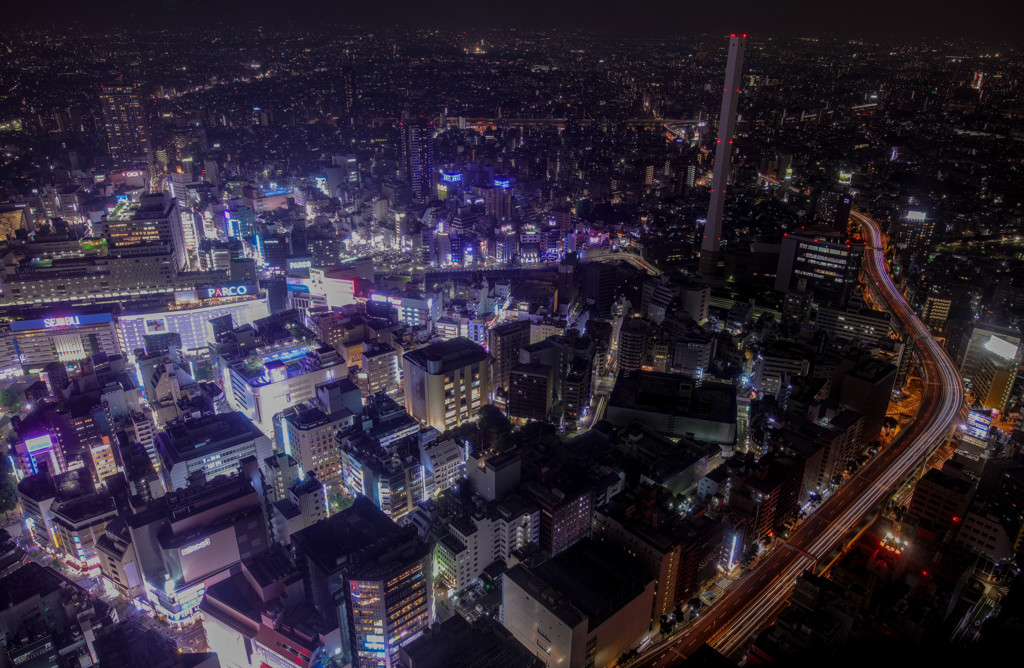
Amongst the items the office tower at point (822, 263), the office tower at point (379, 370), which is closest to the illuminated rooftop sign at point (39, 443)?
the office tower at point (379, 370)

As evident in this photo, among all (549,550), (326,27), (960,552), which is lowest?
(549,550)

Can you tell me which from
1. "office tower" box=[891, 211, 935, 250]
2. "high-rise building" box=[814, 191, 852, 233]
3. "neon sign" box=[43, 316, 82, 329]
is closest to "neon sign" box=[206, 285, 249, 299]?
"neon sign" box=[43, 316, 82, 329]

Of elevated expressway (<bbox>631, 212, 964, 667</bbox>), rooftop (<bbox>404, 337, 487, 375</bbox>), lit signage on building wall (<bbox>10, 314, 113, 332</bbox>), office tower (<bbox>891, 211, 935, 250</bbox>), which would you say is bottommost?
elevated expressway (<bbox>631, 212, 964, 667</bbox>)

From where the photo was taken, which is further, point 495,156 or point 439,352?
point 495,156

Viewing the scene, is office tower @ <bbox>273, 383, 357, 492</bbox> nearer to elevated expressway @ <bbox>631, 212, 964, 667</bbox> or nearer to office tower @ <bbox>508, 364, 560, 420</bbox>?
office tower @ <bbox>508, 364, 560, 420</bbox>

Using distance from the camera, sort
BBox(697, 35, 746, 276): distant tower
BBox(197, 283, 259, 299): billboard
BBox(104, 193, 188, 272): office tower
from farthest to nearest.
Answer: BBox(697, 35, 746, 276): distant tower
BBox(104, 193, 188, 272): office tower
BBox(197, 283, 259, 299): billboard

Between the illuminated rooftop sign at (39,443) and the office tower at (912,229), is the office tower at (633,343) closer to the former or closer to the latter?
the illuminated rooftop sign at (39,443)

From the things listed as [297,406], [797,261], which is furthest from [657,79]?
[297,406]

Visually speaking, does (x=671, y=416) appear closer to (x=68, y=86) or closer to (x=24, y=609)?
(x=24, y=609)
